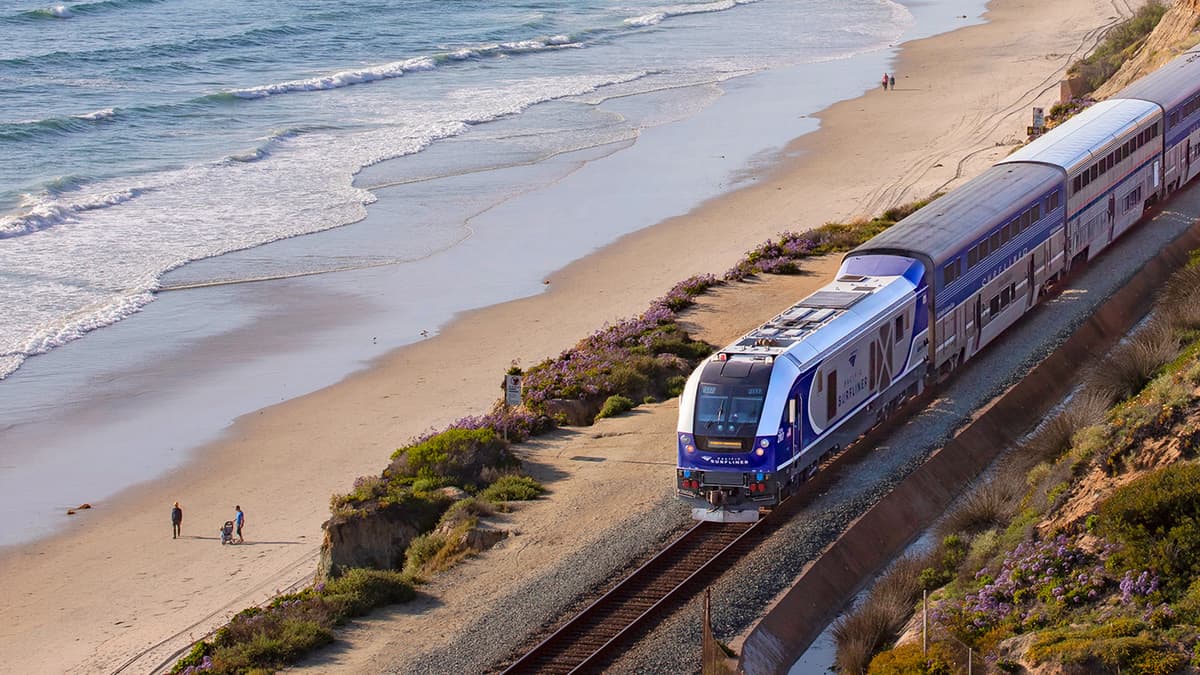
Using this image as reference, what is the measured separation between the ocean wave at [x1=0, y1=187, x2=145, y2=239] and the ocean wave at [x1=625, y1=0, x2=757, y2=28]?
5398cm

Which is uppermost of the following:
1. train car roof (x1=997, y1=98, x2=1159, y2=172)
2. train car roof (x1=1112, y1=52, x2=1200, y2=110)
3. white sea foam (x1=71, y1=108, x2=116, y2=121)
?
train car roof (x1=1112, y1=52, x2=1200, y2=110)

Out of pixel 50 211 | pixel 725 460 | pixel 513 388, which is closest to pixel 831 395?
pixel 725 460

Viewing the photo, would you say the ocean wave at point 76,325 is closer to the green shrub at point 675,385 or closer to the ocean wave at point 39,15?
the green shrub at point 675,385

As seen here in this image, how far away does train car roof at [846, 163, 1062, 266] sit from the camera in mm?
26484

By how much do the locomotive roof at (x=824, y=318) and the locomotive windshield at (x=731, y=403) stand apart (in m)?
0.43

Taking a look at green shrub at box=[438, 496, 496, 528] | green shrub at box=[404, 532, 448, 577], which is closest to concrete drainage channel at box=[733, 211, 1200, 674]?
green shrub at box=[438, 496, 496, 528]

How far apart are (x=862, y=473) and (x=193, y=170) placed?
40.6 meters

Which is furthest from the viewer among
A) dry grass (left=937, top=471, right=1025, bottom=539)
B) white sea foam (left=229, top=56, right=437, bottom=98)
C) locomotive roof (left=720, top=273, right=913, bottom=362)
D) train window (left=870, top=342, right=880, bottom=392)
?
white sea foam (left=229, top=56, right=437, bottom=98)

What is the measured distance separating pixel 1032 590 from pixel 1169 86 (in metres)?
25.0

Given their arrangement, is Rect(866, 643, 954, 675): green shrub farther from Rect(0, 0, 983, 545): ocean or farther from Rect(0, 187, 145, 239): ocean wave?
Rect(0, 187, 145, 239): ocean wave

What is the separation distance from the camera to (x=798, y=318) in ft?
78.4

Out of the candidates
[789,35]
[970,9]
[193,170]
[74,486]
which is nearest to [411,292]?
[74,486]

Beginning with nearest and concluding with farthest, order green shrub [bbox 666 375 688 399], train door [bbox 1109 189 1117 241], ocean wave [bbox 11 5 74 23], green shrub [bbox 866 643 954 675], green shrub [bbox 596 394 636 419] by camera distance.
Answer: green shrub [bbox 866 643 954 675]
green shrub [bbox 596 394 636 419]
green shrub [bbox 666 375 688 399]
train door [bbox 1109 189 1117 241]
ocean wave [bbox 11 5 74 23]

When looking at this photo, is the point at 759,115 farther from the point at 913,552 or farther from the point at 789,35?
the point at 913,552
